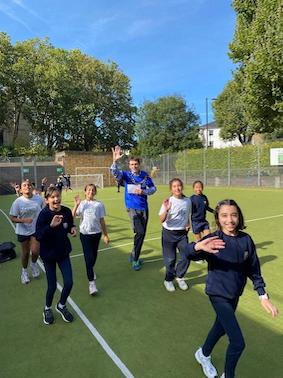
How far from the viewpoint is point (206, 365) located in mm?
3678

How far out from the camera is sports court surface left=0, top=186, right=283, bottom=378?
3.88 meters

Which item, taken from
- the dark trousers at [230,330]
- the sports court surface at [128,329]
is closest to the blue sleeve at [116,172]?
the sports court surface at [128,329]

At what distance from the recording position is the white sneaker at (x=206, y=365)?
360 centimetres

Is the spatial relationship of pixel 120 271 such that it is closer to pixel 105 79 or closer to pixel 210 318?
pixel 210 318

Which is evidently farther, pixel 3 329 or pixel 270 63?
pixel 270 63

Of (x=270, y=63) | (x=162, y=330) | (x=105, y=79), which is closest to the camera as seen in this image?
(x=162, y=330)

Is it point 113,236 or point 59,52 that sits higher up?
point 59,52

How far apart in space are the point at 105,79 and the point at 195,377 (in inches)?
1976

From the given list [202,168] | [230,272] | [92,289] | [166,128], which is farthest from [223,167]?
[230,272]

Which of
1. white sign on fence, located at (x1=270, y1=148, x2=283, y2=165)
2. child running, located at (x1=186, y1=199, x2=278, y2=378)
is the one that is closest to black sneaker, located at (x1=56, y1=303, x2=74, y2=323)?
child running, located at (x1=186, y1=199, x2=278, y2=378)

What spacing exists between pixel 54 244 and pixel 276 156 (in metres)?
25.2

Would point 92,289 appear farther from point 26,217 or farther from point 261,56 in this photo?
point 261,56

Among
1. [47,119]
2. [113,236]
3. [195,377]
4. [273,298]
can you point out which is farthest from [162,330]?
[47,119]

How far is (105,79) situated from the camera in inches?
2005
